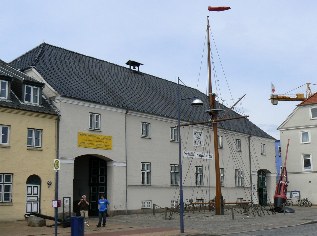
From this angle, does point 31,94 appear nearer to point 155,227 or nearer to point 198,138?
point 155,227

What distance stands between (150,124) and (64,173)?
985 cm

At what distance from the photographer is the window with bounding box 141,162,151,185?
36.5 m

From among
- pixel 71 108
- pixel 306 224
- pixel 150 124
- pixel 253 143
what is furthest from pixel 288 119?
pixel 71 108

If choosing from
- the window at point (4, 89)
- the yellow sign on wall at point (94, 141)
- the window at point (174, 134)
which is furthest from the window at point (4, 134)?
the window at point (174, 134)

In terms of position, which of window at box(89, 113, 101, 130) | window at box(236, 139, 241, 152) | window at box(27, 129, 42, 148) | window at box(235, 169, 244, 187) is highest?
window at box(89, 113, 101, 130)

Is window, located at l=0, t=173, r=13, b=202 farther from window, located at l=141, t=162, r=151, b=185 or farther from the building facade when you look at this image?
window, located at l=141, t=162, r=151, b=185

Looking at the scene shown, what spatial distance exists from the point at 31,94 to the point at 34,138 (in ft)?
9.70

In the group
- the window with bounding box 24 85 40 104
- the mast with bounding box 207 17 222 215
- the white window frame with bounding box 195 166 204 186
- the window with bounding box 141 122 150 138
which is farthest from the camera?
the white window frame with bounding box 195 166 204 186

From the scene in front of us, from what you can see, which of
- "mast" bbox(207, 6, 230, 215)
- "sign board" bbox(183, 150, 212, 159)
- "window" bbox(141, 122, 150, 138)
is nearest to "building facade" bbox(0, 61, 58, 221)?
"window" bbox(141, 122, 150, 138)

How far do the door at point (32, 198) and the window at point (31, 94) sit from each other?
18.0 feet

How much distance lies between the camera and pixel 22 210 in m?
27.7

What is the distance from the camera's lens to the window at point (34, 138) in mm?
28844

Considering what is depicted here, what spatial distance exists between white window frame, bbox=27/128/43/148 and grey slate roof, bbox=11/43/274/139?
3.08 meters

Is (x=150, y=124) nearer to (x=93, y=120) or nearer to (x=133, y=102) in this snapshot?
(x=133, y=102)
